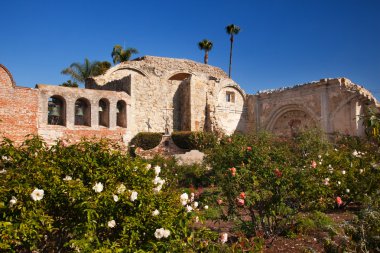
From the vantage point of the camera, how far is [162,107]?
68.0 ft

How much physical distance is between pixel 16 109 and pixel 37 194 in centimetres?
1408

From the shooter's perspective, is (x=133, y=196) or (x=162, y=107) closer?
(x=133, y=196)

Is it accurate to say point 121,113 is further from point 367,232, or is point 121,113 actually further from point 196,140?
point 367,232

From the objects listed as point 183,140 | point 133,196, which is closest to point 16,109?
point 183,140

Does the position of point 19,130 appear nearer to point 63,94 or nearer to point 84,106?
point 63,94

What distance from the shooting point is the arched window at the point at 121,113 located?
1880cm

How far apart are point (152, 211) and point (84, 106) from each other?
16.5m

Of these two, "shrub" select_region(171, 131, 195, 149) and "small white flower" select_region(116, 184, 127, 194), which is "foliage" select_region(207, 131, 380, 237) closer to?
"small white flower" select_region(116, 184, 127, 194)

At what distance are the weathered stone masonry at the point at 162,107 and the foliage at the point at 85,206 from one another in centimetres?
1208

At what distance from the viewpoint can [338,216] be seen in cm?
694

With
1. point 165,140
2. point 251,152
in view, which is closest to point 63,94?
point 165,140

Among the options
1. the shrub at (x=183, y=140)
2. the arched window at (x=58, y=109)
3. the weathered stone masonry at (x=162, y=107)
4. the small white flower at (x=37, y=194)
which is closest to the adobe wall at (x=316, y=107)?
the weathered stone masonry at (x=162, y=107)

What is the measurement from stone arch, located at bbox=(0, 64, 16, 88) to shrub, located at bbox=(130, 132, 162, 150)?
7030 millimetres

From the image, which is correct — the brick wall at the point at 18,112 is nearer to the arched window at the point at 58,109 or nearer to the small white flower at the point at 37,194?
the arched window at the point at 58,109
